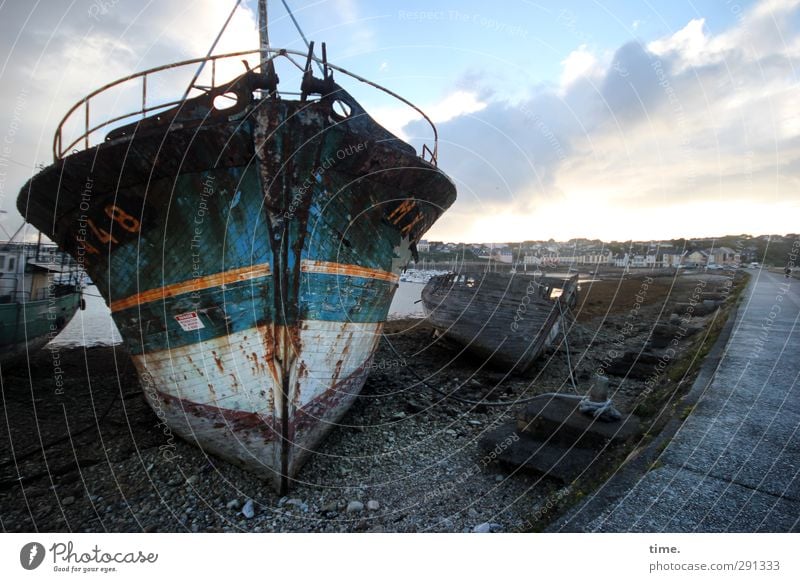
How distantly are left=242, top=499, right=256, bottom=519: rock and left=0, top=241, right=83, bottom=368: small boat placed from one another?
8029mm

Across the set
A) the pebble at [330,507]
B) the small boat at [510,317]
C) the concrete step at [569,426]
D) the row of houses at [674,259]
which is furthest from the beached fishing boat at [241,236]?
the row of houses at [674,259]

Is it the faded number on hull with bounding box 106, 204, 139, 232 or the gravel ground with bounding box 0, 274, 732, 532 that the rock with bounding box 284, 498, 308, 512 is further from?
the faded number on hull with bounding box 106, 204, 139, 232

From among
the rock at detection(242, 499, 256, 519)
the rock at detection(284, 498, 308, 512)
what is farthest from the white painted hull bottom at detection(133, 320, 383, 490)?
the rock at detection(242, 499, 256, 519)

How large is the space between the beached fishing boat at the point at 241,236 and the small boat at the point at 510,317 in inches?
191

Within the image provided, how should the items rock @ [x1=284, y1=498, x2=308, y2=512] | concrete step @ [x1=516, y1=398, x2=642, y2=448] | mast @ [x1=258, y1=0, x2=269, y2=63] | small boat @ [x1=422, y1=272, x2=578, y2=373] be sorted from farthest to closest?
small boat @ [x1=422, y1=272, x2=578, y2=373] < mast @ [x1=258, y1=0, x2=269, y2=63] < concrete step @ [x1=516, y1=398, x2=642, y2=448] < rock @ [x1=284, y1=498, x2=308, y2=512]

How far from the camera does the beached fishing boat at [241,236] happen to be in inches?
161

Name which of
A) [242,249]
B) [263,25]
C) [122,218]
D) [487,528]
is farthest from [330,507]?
[263,25]

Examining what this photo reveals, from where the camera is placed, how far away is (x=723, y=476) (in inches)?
115

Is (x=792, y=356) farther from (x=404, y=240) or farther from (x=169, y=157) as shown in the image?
(x=169, y=157)

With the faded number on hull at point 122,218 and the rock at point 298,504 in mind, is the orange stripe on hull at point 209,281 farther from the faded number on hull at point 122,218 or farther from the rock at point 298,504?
the rock at point 298,504

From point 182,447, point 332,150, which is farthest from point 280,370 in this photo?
point 332,150

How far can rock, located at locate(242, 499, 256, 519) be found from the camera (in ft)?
12.9

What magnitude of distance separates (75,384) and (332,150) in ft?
28.0

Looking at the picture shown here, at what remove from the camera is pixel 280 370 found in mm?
4273
